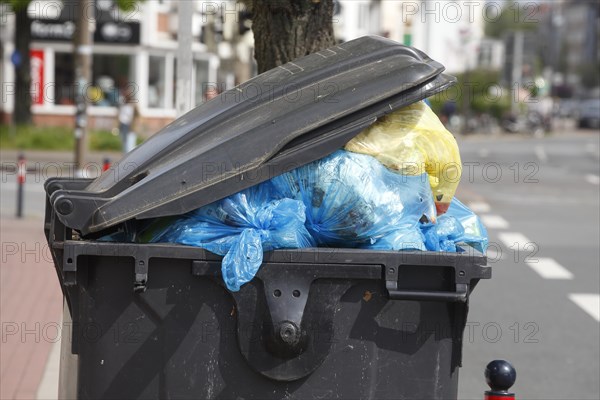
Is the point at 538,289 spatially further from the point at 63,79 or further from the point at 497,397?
the point at 63,79

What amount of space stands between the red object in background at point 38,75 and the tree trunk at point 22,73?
16.9 feet

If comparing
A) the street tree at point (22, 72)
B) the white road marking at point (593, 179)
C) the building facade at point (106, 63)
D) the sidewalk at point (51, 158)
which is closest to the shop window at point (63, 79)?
the building facade at point (106, 63)

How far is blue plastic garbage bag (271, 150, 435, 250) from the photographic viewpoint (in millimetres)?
3617

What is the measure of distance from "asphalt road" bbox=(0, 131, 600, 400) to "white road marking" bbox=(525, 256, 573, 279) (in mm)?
11

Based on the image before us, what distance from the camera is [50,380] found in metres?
6.43

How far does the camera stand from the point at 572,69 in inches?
5172

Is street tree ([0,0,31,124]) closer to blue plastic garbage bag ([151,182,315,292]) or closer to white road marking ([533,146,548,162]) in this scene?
white road marking ([533,146,548,162])

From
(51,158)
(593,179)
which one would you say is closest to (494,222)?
(593,179)

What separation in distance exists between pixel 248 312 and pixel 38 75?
108 feet

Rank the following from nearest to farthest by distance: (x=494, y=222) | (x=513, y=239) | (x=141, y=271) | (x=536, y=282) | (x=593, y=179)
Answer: (x=141, y=271), (x=536, y=282), (x=513, y=239), (x=494, y=222), (x=593, y=179)

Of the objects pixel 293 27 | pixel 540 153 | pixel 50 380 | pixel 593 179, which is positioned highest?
pixel 540 153

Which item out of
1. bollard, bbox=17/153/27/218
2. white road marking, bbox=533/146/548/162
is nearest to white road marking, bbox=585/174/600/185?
white road marking, bbox=533/146/548/162

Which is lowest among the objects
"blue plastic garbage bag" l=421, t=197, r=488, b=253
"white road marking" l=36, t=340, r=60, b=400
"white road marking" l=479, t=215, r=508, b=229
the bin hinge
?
Result: "white road marking" l=36, t=340, r=60, b=400

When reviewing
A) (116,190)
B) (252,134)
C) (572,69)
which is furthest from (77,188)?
(572,69)
